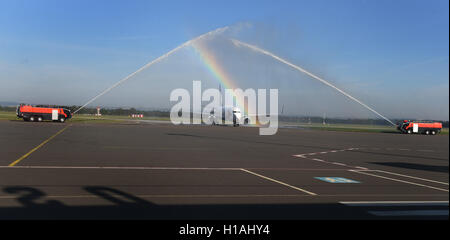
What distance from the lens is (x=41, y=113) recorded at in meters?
56.5

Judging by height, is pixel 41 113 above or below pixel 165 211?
above

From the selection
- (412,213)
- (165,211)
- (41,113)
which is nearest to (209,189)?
(165,211)

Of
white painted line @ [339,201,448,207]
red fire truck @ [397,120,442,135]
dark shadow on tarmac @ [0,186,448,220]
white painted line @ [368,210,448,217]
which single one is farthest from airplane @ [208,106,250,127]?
white painted line @ [368,210,448,217]

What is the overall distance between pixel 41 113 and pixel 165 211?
54.6 m

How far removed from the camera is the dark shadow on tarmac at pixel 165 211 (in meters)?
7.50

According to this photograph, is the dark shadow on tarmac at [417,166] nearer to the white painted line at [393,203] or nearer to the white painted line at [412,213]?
the white painted line at [393,203]

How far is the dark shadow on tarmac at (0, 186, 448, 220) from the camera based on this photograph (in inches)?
295

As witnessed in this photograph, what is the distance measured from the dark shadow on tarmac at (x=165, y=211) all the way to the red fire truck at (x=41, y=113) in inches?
2029

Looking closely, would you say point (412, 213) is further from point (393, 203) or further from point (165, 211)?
point (165, 211)

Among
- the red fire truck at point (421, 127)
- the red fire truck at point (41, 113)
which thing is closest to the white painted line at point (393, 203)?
the red fire truck at point (421, 127)

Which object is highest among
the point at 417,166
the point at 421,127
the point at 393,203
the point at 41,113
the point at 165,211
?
the point at 41,113

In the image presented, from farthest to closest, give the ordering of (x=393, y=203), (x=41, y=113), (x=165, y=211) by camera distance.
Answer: (x=41, y=113), (x=393, y=203), (x=165, y=211)
